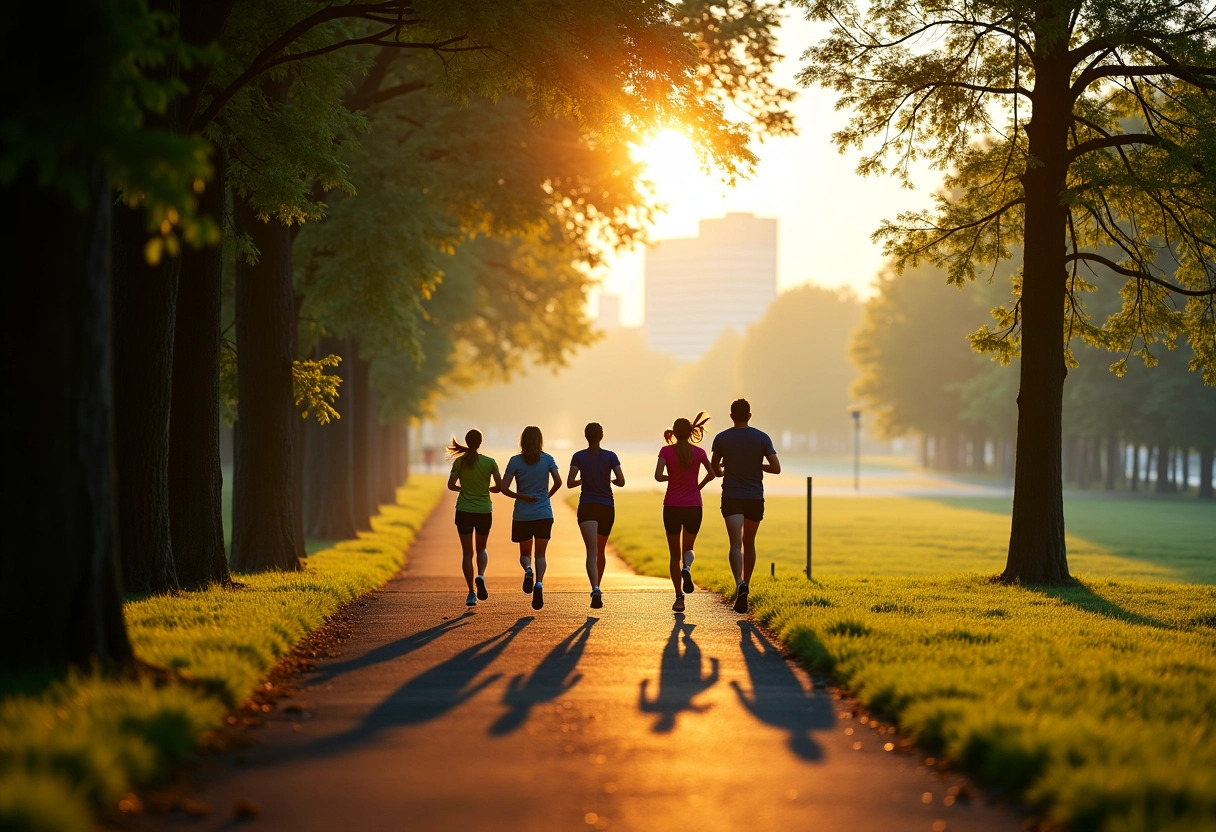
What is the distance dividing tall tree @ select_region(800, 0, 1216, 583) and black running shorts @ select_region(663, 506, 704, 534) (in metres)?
5.12

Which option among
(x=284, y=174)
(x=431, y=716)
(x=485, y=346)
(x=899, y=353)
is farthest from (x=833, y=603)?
(x=899, y=353)

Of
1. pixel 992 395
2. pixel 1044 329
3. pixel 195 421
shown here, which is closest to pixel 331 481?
pixel 195 421

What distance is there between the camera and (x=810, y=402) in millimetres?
112562

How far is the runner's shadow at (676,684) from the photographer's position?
7.28 m

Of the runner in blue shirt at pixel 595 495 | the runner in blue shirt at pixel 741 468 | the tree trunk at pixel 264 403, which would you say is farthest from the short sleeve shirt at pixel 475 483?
the tree trunk at pixel 264 403

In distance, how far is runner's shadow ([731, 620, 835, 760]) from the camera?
22.1ft

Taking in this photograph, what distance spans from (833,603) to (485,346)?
81.0 ft

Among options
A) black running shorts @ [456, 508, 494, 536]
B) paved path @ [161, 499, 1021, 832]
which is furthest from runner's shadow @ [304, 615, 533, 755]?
black running shorts @ [456, 508, 494, 536]

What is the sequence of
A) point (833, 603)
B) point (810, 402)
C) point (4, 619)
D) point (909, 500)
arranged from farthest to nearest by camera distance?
point (810, 402) → point (909, 500) → point (833, 603) → point (4, 619)

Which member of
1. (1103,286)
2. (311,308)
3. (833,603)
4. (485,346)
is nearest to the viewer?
(833,603)

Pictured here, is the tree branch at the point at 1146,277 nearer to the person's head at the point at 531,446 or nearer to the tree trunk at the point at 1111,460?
the person's head at the point at 531,446

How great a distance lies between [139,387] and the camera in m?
11.6

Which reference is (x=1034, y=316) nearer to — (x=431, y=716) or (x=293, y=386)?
(x=293, y=386)

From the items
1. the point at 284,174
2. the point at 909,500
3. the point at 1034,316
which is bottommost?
the point at 909,500
